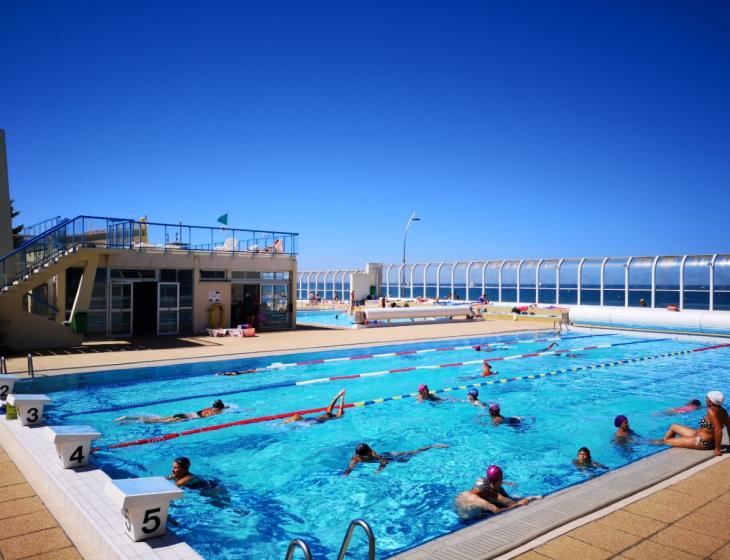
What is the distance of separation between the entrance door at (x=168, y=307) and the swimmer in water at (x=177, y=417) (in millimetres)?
8379

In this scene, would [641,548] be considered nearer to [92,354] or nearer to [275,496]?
[275,496]

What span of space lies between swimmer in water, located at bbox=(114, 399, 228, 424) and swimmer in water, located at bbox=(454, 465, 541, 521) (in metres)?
4.67

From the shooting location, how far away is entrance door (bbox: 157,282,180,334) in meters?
16.3

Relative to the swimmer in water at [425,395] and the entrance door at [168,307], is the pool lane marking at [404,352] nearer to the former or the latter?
the swimmer in water at [425,395]

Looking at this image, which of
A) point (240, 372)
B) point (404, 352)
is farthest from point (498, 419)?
point (404, 352)

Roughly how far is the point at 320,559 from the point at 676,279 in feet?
63.7

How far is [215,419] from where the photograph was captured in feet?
27.7

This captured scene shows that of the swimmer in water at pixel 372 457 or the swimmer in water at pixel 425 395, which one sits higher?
the swimmer in water at pixel 425 395

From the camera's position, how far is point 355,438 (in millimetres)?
7961

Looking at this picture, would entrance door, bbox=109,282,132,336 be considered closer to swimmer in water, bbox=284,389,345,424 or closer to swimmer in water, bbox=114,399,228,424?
swimmer in water, bbox=114,399,228,424

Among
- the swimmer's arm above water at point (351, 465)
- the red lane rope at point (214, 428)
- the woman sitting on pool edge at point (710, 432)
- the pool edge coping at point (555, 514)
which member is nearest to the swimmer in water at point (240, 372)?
the red lane rope at point (214, 428)

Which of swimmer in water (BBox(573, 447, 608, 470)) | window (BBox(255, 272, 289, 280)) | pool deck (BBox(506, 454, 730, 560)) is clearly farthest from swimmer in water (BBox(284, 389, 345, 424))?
window (BBox(255, 272, 289, 280))

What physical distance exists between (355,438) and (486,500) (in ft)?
10.3

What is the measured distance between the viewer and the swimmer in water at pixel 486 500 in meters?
5.05
